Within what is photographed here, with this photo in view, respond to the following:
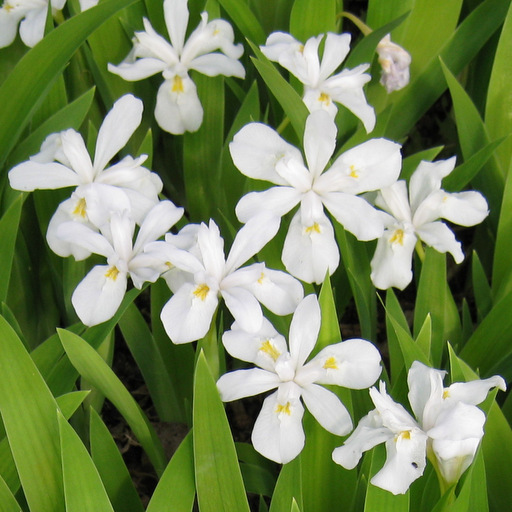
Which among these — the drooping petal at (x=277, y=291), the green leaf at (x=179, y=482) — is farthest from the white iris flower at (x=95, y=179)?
the green leaf at (x=179, y=482)

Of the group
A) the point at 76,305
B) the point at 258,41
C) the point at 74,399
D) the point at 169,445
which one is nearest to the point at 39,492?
the point at 74,399

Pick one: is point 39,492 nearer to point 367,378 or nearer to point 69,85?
point 367,378

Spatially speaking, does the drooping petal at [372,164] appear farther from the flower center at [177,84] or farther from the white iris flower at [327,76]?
the flower center at [177,84]

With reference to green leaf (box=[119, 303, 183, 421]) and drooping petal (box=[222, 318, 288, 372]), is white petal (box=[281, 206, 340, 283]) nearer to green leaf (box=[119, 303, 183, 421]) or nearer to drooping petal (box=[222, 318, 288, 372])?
drooping petal (box=[222, 318, 288, 372])

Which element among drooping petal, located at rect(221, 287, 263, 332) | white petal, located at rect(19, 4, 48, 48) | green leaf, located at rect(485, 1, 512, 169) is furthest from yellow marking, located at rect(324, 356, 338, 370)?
white petal, located at rect(19, 4, 48, 48)

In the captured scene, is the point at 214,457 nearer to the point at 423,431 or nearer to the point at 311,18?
the point at 423,431

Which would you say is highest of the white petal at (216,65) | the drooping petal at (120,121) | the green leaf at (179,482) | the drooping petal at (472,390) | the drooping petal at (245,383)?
the white petal at (216,65)
